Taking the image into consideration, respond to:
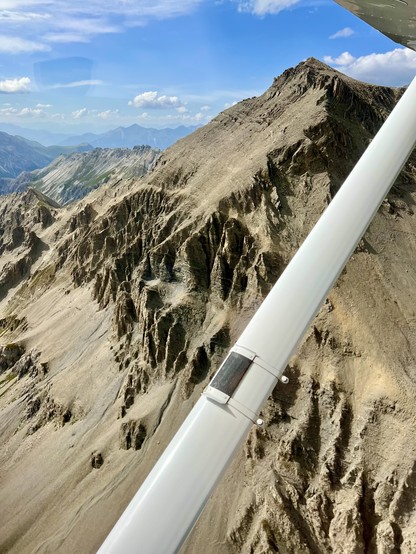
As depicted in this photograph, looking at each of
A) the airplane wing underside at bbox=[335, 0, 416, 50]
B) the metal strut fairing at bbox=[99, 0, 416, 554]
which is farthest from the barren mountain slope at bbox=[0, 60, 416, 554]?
the airplane wing underside at bbox=[335, 0, 416, 50]

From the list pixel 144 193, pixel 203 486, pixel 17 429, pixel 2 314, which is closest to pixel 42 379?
pixel 17 429

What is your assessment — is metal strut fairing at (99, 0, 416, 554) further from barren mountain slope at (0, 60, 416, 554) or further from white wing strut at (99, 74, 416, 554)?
barren mountain slope at (0, 60, 416, 554)

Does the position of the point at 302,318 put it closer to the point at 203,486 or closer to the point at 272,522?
the point at 203,486

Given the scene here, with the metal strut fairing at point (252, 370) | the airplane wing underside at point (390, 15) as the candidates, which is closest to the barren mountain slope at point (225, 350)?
the metal strut fairing at point (252, 370)

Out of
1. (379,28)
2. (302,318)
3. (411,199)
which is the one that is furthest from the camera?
(411,199)

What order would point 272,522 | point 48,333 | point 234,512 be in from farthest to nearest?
point 48,333 < point 234,512 < point 272,522

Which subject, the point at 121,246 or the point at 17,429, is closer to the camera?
the point at 17,429
